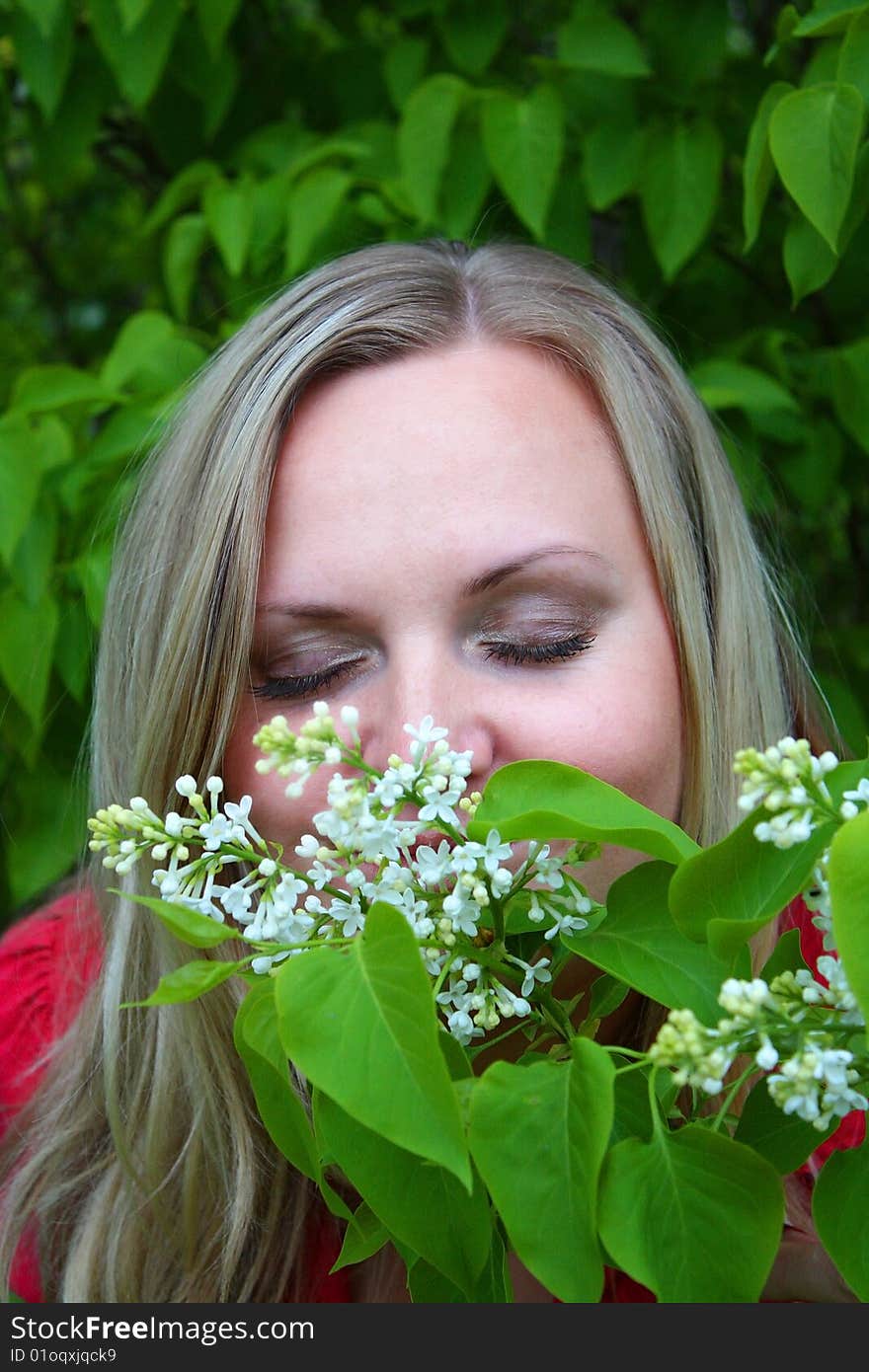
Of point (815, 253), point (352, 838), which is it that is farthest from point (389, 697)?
point (815, 253)

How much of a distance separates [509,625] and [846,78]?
25.3 inches

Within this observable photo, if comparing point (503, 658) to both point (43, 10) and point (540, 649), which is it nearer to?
point (540, 649)

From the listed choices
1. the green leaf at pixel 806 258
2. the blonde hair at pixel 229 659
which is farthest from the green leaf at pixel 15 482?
the green leaf at pixel 806 258

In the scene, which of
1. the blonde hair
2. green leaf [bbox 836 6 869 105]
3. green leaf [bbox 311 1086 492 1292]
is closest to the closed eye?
the blonde hair

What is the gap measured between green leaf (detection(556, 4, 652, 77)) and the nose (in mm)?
859

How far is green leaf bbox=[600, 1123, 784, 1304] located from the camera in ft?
1.90

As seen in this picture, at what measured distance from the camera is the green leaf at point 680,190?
1549mm

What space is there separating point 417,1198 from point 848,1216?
202mm

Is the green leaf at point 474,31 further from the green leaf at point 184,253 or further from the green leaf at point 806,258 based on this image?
the green leaf at point 806,258

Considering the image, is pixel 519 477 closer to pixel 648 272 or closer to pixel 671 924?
pixel 671 924

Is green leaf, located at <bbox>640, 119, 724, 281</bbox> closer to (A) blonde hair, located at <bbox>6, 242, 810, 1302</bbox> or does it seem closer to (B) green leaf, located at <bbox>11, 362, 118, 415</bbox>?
(A) blonde hair, located at <bbox>6, 242, 810, 1302</bbox>

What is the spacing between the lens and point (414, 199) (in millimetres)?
1557

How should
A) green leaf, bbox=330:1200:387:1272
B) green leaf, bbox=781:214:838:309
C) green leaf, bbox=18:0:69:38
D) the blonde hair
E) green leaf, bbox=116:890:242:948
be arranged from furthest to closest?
green leaf, bbox=18:0:69:38
green leaf, bbox=781:214:838:309
the blonde hair
green leaf, bbox=330:1200:387:1272
green leaf, bbox=116:890:242:948

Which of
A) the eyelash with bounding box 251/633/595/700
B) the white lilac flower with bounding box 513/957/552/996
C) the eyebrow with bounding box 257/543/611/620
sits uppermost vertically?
the eyebrow with bounding box 257/543/611/620
